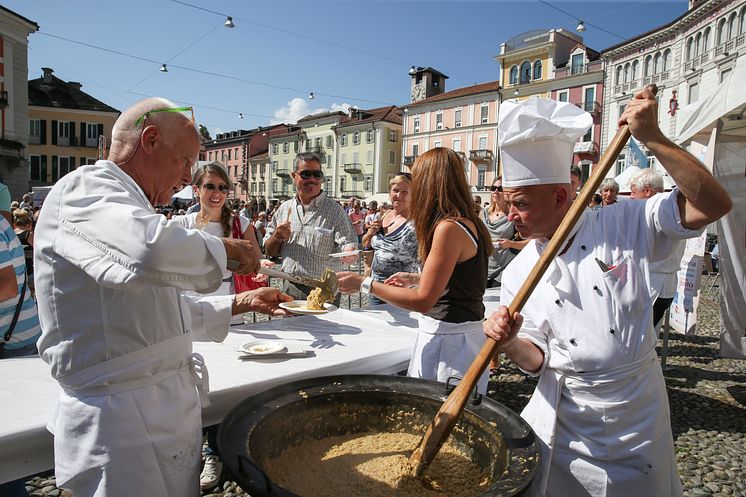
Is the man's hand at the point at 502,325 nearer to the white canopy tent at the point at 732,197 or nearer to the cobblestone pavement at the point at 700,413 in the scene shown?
the cobblestone pavement at the point at 700,413

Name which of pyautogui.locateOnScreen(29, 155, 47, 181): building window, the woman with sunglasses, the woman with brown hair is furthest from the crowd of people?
pyautogui.locateOnScreen(29, 155, 47, 181): building window

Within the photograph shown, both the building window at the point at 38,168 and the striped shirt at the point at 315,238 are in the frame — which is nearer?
the striped shirt at the point at 315,238

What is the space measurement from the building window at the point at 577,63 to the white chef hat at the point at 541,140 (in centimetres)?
3917

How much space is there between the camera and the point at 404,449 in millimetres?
1618

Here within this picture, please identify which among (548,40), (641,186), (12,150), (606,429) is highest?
(548,40)

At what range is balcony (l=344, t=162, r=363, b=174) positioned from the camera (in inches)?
1996

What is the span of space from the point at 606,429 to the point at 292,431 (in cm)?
104

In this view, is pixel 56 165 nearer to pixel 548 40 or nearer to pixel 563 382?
pixel 548 40

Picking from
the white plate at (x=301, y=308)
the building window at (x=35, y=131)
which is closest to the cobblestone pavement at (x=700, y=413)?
the white plate at (x=301, y=308)

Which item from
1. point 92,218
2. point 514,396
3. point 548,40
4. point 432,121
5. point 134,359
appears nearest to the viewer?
point 92,218

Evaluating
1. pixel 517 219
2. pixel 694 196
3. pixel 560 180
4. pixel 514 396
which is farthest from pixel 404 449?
pixel 514 396

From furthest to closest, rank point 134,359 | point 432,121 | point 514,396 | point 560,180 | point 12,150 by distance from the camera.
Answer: point 432,121
point 12,150
point 514,396
point 560,180
point 134,359

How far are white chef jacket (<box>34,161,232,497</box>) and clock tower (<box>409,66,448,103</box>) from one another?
49.2 meters

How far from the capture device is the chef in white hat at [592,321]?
4.86ft
